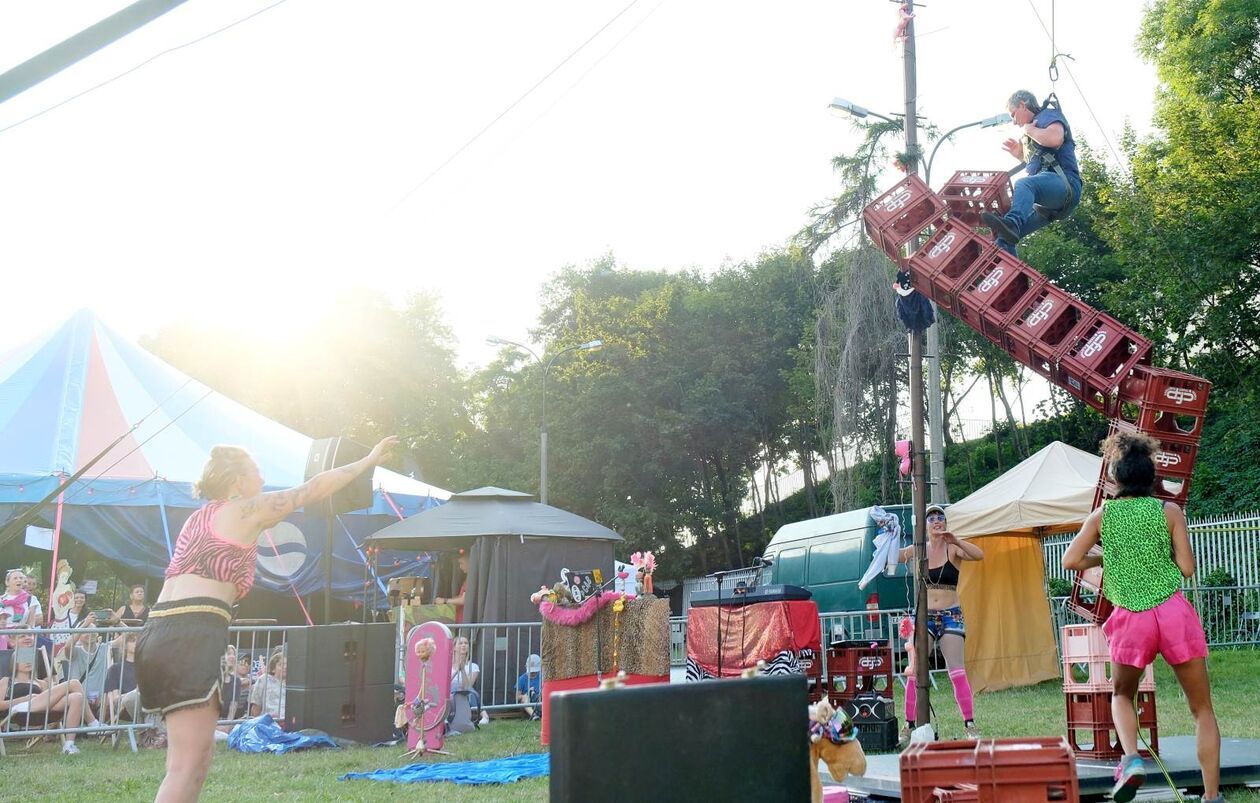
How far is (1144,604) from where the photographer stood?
4.98m

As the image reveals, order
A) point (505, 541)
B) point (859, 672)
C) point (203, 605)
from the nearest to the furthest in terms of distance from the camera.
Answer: point (203, 605) → point (859, 672) → point (505, 541)

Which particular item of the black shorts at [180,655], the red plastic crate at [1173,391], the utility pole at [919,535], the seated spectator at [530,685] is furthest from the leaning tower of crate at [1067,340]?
the seated spectator at [530,685]

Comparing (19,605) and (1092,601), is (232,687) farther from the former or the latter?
(1092,601)

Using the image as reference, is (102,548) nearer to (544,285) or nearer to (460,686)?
(460,686)

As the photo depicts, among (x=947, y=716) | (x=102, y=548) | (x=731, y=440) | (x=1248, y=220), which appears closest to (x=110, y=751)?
(x=102, y=548)

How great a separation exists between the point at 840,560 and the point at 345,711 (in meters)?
10.8

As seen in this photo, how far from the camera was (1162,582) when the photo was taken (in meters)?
4.98

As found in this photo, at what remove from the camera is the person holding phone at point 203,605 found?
4434 mm

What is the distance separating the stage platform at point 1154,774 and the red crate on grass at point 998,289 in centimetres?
270

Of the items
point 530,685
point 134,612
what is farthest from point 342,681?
point 134,612

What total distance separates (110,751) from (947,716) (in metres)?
8.41

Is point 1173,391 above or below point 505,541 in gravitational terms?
above

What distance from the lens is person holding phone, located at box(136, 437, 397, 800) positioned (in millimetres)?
4434

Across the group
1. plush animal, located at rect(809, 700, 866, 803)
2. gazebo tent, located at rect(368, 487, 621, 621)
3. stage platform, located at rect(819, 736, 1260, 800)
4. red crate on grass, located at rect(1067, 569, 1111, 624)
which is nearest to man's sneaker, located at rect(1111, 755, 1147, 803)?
stage platform, located at rect(819, 736, 1260, 800)
